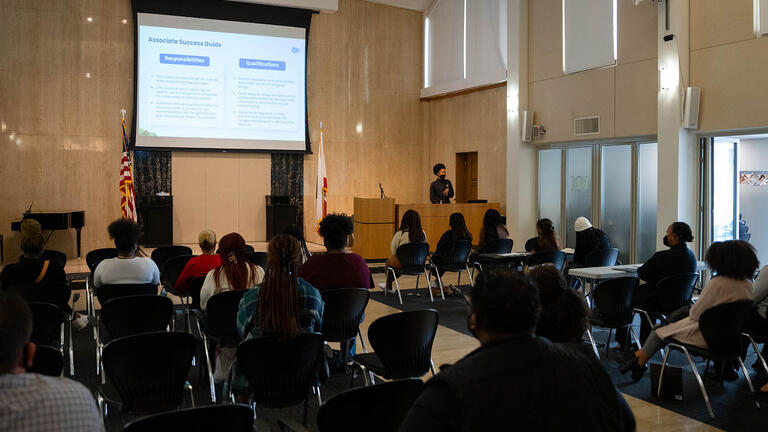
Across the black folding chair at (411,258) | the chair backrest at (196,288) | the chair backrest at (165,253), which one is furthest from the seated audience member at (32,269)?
the black folding chair at (411,258)

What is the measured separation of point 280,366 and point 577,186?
29.2 ft

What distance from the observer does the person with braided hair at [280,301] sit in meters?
3.55

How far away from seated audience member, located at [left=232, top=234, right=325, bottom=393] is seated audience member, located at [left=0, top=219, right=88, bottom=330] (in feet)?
7.47

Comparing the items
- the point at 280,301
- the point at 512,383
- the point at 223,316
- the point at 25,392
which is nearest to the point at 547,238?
the point at 223,316

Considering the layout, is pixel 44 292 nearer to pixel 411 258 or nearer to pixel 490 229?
pixel 411 258

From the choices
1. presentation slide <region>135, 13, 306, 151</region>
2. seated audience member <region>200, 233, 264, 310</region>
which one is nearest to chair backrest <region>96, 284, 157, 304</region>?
seated audience member <region>200, 233, 264, 310</region>

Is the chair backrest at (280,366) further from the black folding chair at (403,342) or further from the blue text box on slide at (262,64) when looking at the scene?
the blue text box on slide at (262,64)

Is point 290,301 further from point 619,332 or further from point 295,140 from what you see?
point 295,140

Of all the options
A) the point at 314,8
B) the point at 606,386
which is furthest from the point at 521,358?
the point at 314,8

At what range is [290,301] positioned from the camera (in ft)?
11.8

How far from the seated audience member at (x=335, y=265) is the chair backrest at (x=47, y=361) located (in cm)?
202

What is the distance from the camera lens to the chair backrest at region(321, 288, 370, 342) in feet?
15.4

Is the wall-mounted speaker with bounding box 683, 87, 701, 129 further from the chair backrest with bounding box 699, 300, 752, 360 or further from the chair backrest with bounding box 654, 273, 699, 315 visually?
the chair backrest with bounding box 699, 300, 752, 360

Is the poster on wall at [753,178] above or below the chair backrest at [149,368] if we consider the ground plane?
above
